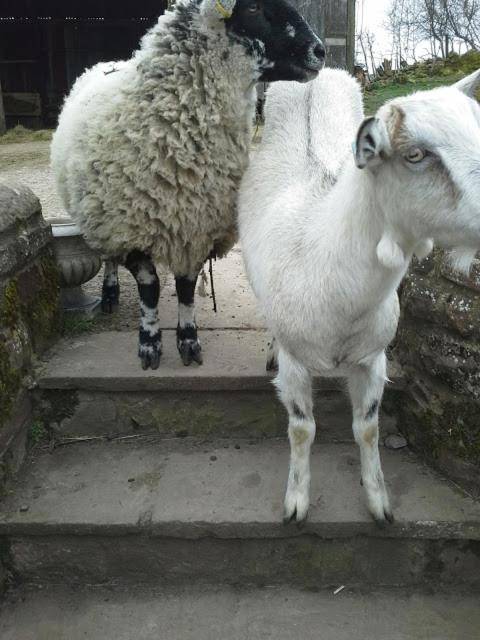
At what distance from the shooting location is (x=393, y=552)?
2.54m

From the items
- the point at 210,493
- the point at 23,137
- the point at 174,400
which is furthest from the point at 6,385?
the point at 23,137

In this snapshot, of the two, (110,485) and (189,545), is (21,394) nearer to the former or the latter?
(110,485)

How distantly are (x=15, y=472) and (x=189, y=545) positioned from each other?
82 centimetres

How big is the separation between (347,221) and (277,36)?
3.72 ft

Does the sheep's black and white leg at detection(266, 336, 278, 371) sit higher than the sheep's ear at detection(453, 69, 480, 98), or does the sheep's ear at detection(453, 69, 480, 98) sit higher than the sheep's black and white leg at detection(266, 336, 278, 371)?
the sheep's ear at detection(453, 69, 480, 98)

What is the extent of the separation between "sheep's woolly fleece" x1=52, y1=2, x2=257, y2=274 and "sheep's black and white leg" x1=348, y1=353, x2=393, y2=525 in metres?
1.00

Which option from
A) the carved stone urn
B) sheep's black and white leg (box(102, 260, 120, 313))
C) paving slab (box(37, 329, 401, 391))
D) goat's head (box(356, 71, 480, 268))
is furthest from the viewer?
sheep's black and white leg (box(102, 260, 120, 313))

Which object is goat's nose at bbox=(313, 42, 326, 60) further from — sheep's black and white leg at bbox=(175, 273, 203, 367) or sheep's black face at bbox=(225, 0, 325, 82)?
sheep's black and white leg at bbox=(175, 273, 203, 367)

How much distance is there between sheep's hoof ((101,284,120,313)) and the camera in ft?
12.2

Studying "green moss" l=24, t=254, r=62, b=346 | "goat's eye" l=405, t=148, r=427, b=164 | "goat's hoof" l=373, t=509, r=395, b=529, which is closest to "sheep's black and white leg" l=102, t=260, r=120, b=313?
"green moss" l=24, t=254, r=62, b=346

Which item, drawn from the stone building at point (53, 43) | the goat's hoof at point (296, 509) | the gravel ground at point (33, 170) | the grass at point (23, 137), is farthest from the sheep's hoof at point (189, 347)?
the stone building at point (53, 43)

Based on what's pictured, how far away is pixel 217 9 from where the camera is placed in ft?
8.33

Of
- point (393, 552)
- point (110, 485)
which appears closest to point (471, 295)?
point (393, 552)

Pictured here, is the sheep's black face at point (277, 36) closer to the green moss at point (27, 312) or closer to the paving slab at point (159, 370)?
the paving slab at point (159, 370)
